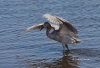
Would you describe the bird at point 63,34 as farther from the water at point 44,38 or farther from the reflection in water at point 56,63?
the reflection in water at point 56,63

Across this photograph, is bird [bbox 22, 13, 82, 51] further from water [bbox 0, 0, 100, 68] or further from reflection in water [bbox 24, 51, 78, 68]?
reflection in water [bbox 24, 51, 78, 68]

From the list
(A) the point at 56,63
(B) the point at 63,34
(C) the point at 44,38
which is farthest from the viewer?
(C) the point at 44,38

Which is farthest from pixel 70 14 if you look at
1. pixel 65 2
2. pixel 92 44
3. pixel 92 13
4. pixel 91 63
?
pixel 91 63

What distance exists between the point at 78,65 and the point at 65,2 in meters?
6.81

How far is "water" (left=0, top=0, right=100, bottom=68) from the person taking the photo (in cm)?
907

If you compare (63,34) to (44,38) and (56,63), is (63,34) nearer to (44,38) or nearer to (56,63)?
(44,38)

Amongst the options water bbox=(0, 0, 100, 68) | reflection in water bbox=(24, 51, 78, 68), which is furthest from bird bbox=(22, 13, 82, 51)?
reflection in water bbox=(24, 51, 78, 68)

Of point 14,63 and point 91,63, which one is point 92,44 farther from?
point 14,63

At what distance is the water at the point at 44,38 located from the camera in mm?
9070

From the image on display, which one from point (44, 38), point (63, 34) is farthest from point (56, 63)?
point (44, 38)

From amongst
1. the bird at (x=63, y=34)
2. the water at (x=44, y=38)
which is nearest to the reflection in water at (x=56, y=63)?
the water at (x=44, y=38)

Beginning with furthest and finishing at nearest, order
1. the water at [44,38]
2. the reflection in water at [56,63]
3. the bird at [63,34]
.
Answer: the bird at [63,34]
the water at [44,38]
the reflection in water at [56,63]

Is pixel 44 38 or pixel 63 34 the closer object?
pixel 63 34

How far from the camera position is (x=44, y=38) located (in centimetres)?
1075
